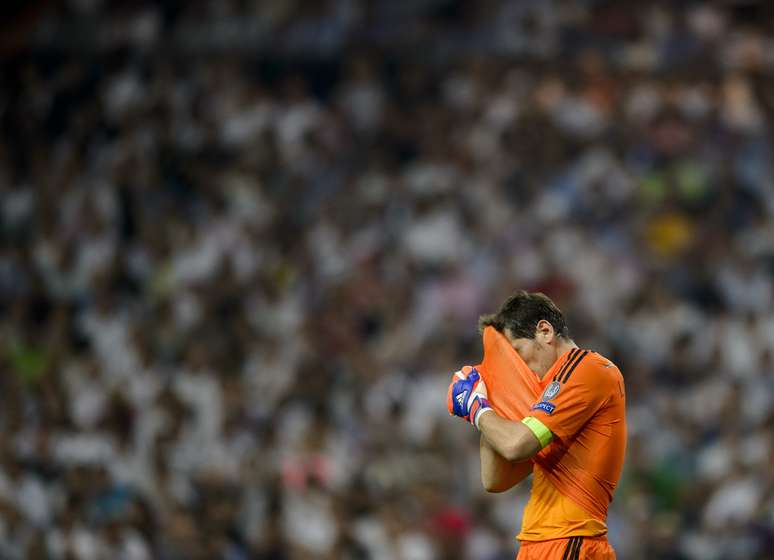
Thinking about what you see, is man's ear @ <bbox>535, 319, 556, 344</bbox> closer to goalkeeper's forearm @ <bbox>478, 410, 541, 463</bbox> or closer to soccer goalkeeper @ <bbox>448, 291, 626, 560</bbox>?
soccer goalkeeper @ <bbox>448, 291, 626, 560</bbox>

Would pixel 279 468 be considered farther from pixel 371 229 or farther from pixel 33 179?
pixel 33 179

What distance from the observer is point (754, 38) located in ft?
50.3

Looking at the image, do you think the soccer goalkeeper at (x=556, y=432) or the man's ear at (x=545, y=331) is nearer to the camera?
the soccer goalkeeper at (x=556, y=432)

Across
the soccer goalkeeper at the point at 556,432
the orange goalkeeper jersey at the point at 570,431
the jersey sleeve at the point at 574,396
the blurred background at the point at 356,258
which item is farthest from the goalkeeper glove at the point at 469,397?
the blurred background at the point at 356,258

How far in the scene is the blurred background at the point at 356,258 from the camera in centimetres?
1064

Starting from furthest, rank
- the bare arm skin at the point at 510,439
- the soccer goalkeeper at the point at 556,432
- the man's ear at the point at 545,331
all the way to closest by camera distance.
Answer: the man's ear at the point at 545,331
the soccer goalkeeper at the point at 556,432
the bare arm skin at the point at 510,439

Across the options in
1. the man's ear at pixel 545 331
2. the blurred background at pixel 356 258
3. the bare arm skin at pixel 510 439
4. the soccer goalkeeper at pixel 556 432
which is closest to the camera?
the bare arm skin at pixel 510 439

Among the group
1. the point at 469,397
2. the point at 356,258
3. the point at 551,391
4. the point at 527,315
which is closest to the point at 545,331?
the point at 527,315

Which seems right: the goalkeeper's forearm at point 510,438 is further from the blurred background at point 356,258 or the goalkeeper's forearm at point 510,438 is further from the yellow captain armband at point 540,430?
the blurred background at point 356,258

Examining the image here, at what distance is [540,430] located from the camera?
503 cm

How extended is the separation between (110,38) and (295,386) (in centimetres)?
589

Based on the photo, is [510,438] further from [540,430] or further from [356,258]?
[356,258]

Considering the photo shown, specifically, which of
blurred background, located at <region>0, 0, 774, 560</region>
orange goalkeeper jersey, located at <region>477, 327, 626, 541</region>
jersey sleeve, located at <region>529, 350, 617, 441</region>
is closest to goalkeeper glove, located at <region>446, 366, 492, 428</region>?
orange goalkeeper jersey, located at <region>477, 327, 626, 541</region>

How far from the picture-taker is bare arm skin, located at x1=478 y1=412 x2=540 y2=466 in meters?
4.97
